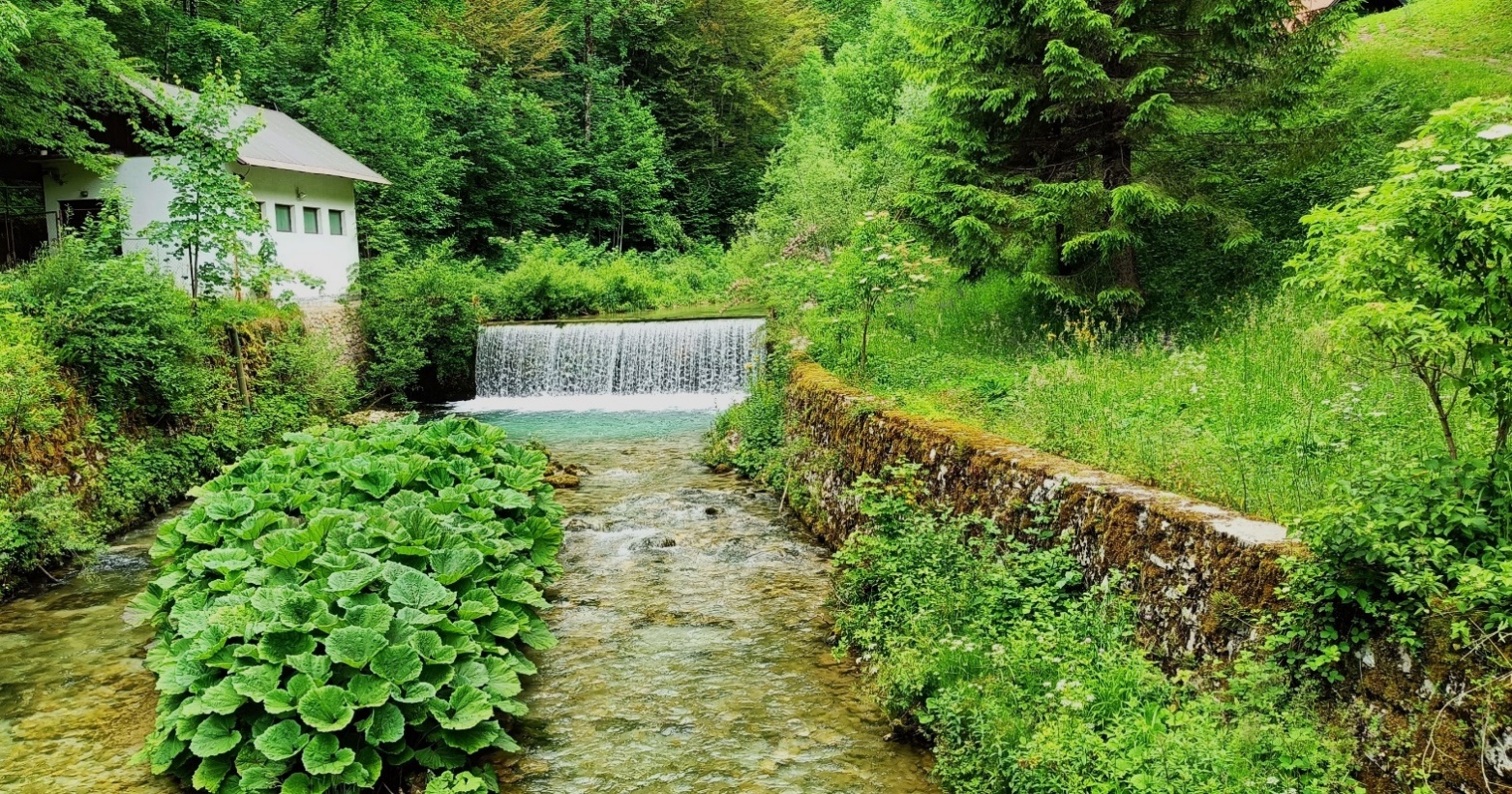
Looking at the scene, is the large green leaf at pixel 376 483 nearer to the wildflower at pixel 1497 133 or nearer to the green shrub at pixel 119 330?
the green shrub at pixel 119 330

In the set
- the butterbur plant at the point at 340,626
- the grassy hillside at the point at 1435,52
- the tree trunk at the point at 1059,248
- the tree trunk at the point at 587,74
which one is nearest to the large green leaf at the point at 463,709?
the butterbur plant at the point at 340,626

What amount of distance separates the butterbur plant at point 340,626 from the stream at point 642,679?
322mm

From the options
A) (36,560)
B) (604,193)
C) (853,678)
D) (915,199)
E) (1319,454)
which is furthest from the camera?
(604,193)

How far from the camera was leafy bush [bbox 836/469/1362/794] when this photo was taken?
3266 millimetres

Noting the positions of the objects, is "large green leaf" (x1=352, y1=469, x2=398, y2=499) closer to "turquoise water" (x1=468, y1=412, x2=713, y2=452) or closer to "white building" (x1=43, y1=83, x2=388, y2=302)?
"turquoise water" (x1=468, y1=412, x2=713, y2=452)

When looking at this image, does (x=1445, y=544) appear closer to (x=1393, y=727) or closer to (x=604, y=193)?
(x=1393, y=727)

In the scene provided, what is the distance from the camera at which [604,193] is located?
34.6 metres

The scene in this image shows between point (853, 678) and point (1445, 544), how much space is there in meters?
3.52

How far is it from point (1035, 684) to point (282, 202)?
21096 mm

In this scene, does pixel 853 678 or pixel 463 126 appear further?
pixel 463 126

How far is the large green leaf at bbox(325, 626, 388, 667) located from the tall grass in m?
4.32

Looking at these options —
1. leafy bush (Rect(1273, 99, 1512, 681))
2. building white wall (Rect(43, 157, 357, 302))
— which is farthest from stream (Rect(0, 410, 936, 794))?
building white wall (Rect(43, 157, 357, 302))

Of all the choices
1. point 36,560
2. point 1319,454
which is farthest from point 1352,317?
point 36,560

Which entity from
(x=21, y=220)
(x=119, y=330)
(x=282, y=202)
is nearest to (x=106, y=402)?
(x=119, y=330)
